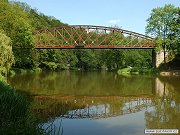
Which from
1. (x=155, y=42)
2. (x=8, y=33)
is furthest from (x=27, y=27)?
(x=155, y=42)

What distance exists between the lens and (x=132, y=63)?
349ft

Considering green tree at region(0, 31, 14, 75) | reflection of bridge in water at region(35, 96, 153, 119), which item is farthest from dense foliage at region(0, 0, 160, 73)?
reflection of bridge in water at region(35, 96, 153, 119)

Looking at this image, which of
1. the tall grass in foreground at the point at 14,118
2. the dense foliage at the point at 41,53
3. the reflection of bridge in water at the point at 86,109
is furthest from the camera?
the dense foliage at the point at 41,53

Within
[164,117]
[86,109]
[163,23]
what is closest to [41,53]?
[163,23]

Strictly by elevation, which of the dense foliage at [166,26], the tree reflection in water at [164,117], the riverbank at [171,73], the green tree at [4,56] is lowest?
the tree reflection in water at [164,117]

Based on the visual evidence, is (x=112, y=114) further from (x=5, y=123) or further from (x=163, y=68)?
(x=163, y=68)

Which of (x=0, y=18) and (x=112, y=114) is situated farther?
(x=0, y=18)

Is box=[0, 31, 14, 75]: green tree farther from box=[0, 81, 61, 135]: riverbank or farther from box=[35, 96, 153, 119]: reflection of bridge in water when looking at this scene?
box=[0, 81, 61, 135]: riverbank

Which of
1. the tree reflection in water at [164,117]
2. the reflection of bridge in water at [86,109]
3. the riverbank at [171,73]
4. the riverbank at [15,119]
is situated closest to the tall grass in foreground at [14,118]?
the riverbank at [15,119]

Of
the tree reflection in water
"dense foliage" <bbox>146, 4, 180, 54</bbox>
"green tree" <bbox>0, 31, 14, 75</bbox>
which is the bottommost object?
the tree reflection in water

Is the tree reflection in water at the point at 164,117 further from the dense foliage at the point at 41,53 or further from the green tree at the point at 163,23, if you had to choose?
the green tree at the point at 163,23

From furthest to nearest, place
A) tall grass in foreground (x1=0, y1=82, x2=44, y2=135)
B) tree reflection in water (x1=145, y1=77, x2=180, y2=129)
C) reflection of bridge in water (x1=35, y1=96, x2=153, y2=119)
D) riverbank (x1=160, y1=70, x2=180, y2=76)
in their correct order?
riverbank (x1=160, y1=70, x2=180, y2=76) → reflection of bridge in water (x1=35, y1=96, x2=153, y2=119) → tree reflection in water (x1=145, y1=77, x2=180, y2=129) → tall grass in foreground (x1=0, y1=82, x2=44, y2=135)

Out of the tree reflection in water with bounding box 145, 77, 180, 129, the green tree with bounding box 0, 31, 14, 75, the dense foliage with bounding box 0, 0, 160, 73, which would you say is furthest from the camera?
the dense foliage with bounding box 0, 0, 160, 73

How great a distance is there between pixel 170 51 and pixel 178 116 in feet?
182
